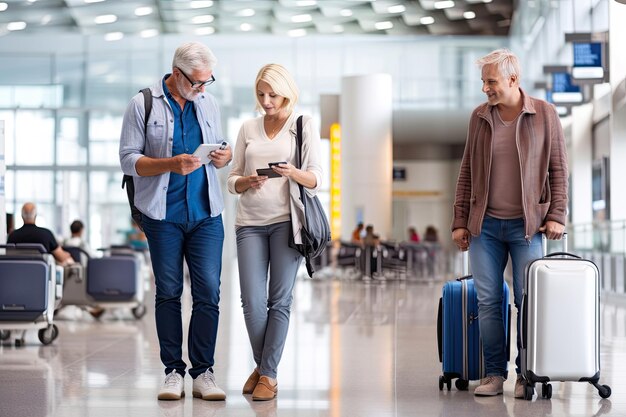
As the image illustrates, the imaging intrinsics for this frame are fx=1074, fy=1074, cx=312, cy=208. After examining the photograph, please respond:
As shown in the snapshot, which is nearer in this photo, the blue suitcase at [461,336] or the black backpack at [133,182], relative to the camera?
the black backpack at [133,182]

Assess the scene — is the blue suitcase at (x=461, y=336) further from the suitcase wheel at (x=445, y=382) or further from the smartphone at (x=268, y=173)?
the smartphone at (x=268, y=173)

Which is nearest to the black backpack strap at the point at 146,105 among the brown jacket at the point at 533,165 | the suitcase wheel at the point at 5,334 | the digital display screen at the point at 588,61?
the brown jacket at the point at 533,165

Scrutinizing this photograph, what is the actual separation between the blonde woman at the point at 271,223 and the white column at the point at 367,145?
73.1ft

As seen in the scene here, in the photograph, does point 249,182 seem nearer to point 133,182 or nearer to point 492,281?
point 133,182

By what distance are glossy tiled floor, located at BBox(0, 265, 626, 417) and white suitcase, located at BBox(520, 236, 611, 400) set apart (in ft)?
0.57

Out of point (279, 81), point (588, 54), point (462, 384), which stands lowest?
point (462, 384)

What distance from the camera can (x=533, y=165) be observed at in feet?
17.8

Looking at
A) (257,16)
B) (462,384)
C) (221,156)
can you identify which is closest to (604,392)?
(462,384)

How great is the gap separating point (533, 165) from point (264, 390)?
1759 mm

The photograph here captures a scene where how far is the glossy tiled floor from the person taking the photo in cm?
506

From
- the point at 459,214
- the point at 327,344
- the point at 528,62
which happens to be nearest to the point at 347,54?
the point at 528,62

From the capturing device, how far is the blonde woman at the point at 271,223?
539cm

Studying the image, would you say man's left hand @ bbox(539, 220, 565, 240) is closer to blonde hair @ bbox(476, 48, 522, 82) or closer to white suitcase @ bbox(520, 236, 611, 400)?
white suitcase @ bbox(520, 236, 611, 400)

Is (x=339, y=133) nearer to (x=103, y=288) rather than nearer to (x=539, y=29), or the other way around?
(x=539, y=29)
